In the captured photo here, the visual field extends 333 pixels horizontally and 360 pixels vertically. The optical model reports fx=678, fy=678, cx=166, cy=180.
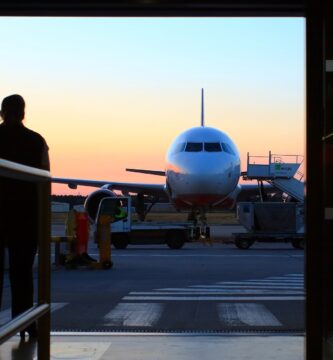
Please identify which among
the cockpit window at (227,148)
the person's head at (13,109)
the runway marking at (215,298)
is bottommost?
the runway marking at (215,298)

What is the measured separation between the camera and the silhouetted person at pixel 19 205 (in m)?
5.28

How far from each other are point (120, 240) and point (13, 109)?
53.7 ft

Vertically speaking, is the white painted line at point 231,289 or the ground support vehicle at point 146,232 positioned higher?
the ground support vehicle at point 146,232

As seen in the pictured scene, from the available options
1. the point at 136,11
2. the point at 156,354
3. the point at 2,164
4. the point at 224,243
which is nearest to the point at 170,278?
the point at 156,354

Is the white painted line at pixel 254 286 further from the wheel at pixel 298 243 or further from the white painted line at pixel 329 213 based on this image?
the wheel at pixel 298 243

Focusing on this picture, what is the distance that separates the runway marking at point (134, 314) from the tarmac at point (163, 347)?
104 cm

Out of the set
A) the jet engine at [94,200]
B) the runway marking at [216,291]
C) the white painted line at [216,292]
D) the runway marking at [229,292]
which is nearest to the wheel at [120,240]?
the jet engine at [94,200]

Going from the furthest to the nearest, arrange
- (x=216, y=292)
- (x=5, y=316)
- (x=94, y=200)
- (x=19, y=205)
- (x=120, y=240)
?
(x=94, y=200) → (x=120, y=240) → (x=216, y=292) → (x=5, y=316) → (x=19, y=205)

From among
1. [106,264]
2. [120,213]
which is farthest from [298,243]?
[106,264]

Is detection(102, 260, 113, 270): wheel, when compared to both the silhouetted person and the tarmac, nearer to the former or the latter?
the tarmac

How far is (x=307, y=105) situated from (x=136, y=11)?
1389 mm

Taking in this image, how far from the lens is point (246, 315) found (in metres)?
7.82

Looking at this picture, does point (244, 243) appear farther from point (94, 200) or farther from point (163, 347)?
point (163, 347)

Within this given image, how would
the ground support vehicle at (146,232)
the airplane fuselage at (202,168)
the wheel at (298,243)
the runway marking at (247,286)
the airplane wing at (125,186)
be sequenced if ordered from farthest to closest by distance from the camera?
the airplane wing at (125,186) < the airplane fuselage at (202,168) < the wheel at (298,243) < the ground support vehicle at (146,232) < the runway marking at (247,286)
